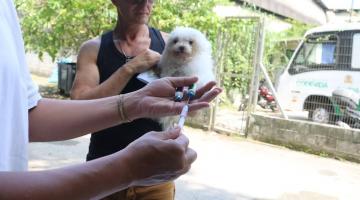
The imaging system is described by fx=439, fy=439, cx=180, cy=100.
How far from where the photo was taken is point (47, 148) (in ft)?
20.1

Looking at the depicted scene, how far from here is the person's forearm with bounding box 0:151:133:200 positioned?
35.1 inches

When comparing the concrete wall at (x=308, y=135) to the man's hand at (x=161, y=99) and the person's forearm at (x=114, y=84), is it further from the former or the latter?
the man's hand at (x=161, y=99)

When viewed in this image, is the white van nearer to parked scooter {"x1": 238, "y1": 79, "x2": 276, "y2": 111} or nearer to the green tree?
parked scooter {"x1": 238, "y1": 79, "x2": 276, "y2": 111}

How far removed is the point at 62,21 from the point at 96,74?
702 cm

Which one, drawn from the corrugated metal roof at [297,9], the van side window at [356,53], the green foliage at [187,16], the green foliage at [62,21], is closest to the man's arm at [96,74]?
the green foliage at [187,16]

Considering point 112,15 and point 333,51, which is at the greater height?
point 112,15

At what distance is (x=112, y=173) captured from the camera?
98cm

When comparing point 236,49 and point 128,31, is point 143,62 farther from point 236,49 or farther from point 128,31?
point 236,49

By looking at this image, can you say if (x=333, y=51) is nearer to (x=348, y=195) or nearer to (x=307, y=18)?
(x=348, y=195)

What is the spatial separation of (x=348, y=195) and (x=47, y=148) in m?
3.96

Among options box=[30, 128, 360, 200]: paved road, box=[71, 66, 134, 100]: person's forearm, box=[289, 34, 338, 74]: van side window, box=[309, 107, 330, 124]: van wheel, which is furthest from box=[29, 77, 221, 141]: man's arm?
box=[289, 34, 338, 74]: van side window

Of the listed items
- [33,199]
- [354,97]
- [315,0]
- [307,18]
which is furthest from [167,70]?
[315,0]

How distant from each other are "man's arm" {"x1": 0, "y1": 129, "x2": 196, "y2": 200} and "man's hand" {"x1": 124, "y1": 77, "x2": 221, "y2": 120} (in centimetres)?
48

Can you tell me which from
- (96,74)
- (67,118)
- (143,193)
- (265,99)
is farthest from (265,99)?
(67,118)
